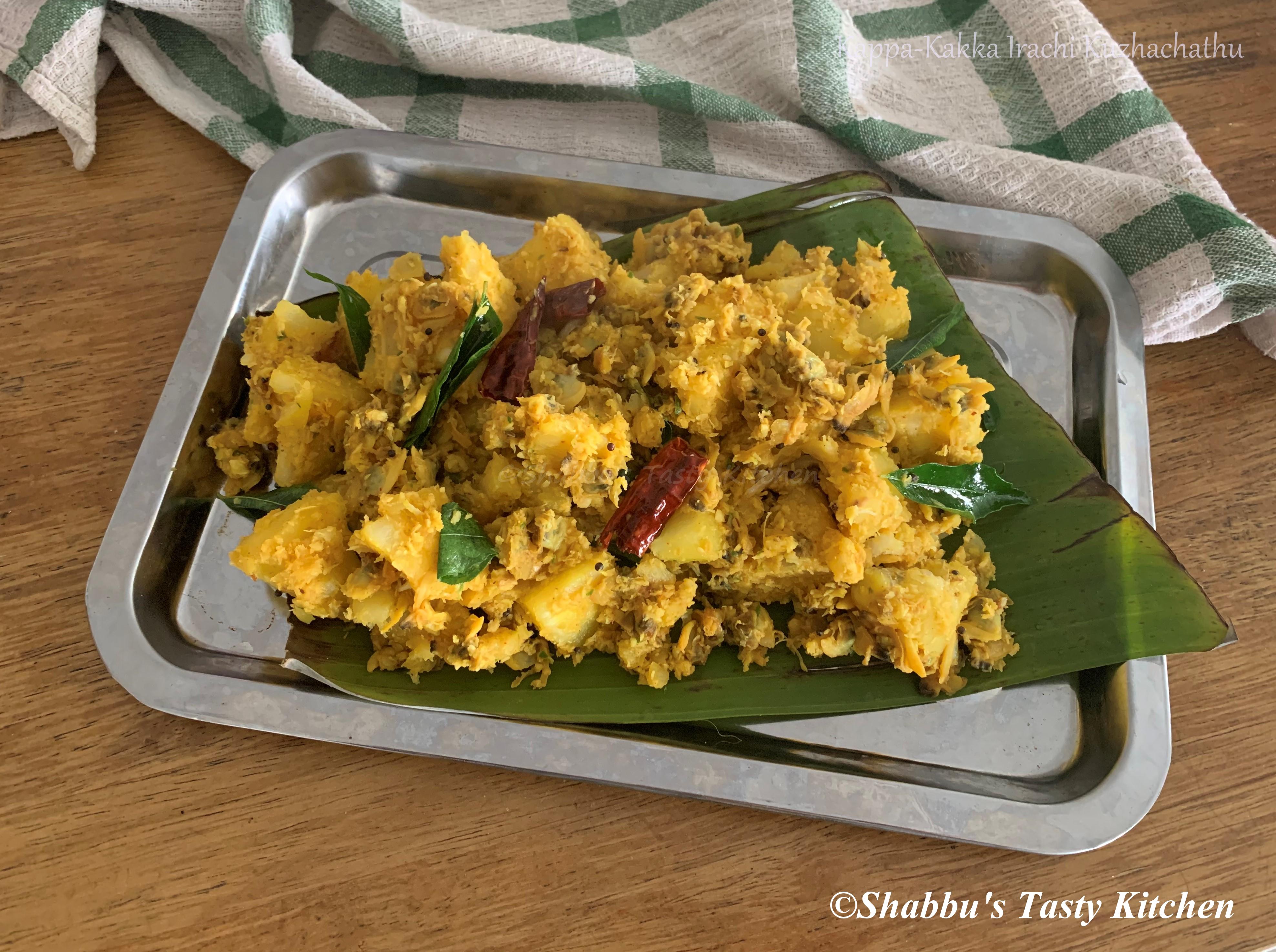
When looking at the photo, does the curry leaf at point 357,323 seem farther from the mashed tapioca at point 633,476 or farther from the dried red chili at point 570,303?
the dried red chili at point 570,303

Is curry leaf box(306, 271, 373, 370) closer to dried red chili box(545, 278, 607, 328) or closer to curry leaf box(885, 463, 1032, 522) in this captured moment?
dried red chili box(545, 278, 607, 328)

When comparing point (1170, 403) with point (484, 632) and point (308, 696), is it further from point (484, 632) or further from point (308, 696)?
point (308, 696)

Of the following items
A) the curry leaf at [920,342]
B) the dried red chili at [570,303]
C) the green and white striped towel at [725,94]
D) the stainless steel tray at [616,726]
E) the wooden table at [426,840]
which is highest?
the green and white striped towel at [725,94]

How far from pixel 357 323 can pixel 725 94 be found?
1593 millimetres

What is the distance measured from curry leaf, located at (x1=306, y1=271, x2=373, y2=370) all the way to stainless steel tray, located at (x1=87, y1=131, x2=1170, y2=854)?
49 centimetres

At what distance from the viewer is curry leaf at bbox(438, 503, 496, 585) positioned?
1789 millimetres

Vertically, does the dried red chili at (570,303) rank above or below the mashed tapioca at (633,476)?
above

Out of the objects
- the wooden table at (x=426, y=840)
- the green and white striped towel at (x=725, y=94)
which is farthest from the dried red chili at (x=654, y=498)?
the green and white striped towel at (x=725, y=94)

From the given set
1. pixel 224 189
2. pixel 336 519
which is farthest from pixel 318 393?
pixel 224 189

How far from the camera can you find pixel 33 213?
281cm

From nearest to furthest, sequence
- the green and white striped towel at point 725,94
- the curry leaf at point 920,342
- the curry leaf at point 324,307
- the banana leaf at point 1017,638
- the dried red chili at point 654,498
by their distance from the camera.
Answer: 1. the dried red chili at point 654,498
2. the banana leaf at point 1017,638
3. the curry leaf at point 920,342
4. the curry leaf at point 324,307
5. the green and white striped towel at point 725,94

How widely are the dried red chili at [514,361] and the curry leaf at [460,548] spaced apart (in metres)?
0.30

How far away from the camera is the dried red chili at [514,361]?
1979mm

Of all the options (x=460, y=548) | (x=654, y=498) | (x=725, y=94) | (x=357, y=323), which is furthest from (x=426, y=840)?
(x=725, y=94)
